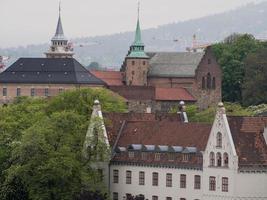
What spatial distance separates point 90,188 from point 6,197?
7822 mm

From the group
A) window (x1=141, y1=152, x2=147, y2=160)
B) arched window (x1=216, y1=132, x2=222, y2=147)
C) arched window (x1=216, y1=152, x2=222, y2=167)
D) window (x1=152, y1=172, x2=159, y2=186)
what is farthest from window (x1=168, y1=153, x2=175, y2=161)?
arched window (x1=216, y1=132, x2=222, y2=147)

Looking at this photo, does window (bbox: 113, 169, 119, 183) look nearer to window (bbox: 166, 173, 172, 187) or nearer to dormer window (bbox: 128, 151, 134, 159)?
dormer window (bbox: 128, 151, 134, 159)

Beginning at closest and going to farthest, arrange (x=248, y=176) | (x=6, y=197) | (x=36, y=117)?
(x=248, y=176) → (x=6, y=197) → (x=36, y=117)

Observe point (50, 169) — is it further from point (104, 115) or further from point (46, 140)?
point (104, 115)

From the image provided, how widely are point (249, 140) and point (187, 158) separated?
16.9 feet

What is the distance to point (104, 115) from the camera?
128 m

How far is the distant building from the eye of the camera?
374 feet

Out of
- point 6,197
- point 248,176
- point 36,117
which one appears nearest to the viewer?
point 248,176

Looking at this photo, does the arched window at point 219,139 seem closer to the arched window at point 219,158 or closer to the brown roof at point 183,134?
the arched window at point 219,158

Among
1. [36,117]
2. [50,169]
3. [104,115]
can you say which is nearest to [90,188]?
[50,169]

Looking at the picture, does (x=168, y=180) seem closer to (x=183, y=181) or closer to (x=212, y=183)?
(x=183, y=181)

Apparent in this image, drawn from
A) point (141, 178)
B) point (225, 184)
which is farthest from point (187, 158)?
point (141, 178)

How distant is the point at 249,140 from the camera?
11525 centimetres

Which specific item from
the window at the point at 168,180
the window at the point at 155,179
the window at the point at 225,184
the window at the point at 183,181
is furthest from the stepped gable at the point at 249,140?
the window at the point at 155,179
